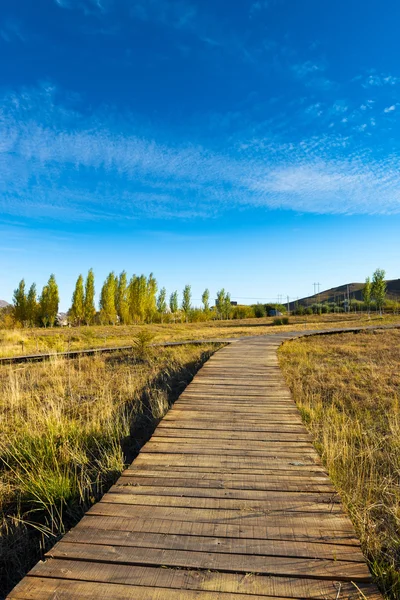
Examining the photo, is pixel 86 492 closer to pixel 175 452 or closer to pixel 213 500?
pixel 175 452

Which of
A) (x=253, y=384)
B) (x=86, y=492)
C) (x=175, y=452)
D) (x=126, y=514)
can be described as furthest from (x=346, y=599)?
(x=253, y=384)

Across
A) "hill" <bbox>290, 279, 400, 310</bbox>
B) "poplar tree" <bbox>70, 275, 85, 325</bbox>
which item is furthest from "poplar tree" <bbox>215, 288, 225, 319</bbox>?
"hill" <bbox>290, 279, 400, 310</bbox>

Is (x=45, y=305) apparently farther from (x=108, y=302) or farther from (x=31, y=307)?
(x=108, y=302)

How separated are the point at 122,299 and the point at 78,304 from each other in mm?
6456

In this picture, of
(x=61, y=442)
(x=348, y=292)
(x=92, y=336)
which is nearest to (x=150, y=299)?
(x=92, y=336)

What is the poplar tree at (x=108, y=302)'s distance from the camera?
170 ft

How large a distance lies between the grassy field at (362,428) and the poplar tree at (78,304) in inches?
1689

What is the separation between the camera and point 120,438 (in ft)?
17.1

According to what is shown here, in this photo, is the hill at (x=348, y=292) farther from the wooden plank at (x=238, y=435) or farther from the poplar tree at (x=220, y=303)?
the wooden plank at (x=238, y=435)

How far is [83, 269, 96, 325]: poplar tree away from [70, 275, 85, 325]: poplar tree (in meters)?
0.43

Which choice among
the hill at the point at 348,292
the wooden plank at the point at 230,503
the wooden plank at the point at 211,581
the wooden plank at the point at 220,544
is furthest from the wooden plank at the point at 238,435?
the hill at the point at 348,292

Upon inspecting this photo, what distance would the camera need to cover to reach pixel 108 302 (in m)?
52.6

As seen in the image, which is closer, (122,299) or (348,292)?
(122,299)

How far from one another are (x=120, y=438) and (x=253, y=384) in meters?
2.98
